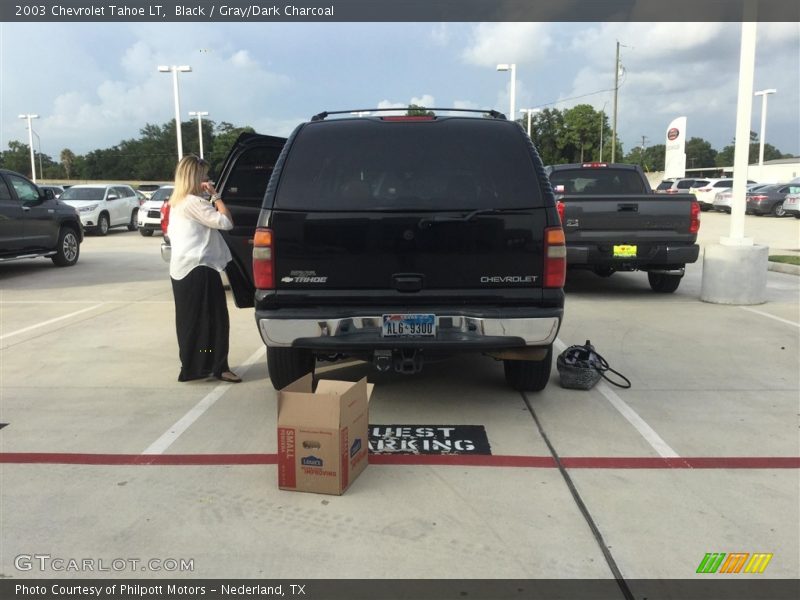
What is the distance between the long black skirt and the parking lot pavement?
21cm

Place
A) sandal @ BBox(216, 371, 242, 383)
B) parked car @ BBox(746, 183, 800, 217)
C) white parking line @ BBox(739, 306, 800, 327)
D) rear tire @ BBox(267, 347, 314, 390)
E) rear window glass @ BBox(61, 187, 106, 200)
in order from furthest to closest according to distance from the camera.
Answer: parked car @ BBox(746, 183, 800, 217)
rear window glass @ BBox(61, 187, 106, 200)
white parking line @ BBox(739, 306, 800, 327)
sandal @ BBox(216, 371, 242, 383)
rear tire @ BBox(267, 347, 314, 390)

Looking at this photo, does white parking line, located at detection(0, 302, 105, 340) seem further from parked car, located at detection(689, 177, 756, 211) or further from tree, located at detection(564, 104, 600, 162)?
tree, located at detection(564, 104, 600, 162)

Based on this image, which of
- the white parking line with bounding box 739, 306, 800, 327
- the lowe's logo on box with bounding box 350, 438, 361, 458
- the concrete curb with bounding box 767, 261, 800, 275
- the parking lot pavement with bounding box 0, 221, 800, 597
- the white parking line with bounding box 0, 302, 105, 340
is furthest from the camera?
the concrete curb with bounding box 767, 261, 800, 275

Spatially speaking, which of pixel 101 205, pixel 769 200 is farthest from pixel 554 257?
pixel 769 200

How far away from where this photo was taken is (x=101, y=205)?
22688mm

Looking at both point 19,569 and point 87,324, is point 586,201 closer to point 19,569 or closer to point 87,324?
point 87,324

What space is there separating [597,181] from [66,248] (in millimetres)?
10179

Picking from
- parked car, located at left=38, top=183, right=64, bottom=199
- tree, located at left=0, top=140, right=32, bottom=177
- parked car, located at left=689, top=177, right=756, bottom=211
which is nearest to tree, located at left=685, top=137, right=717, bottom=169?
parked car, located at left=689, top=177, right=756, bottom=211

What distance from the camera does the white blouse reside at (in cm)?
535

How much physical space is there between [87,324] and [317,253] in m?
5.04

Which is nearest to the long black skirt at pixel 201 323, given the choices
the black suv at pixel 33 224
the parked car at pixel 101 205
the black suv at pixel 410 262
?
the black suv at pixel 410 262

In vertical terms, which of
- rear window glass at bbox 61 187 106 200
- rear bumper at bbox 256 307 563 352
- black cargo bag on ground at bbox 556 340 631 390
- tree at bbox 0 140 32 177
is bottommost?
black cargo bag on ground at bbox 556 340 631 390

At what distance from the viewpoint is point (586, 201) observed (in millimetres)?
9258

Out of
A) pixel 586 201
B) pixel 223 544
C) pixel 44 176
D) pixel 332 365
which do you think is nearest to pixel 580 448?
pixel 223 544
